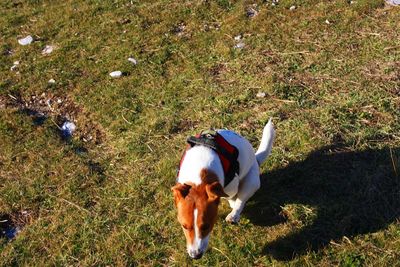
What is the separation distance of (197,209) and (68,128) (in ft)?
10.8

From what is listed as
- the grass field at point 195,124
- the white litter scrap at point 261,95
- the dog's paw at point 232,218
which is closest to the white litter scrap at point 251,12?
the grass field at point 195,124

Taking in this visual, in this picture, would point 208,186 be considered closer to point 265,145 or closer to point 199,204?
point 199,204

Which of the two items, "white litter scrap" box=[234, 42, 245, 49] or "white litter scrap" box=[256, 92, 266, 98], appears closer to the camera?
"white litter scrap" box=[256, 92, 266, 98]

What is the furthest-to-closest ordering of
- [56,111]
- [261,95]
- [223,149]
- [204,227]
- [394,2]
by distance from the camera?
[394,2] → [56,111] → [261,95] → [223,149] → [204,227]

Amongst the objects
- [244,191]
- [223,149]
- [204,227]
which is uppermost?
[223,149]

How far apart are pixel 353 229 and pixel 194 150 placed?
5.54ft

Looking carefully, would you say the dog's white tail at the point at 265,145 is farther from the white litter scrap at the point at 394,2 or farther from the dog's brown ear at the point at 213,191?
the white litter scrap at the point at 394,2

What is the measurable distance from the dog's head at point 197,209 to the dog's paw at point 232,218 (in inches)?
30.4

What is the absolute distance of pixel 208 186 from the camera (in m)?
3.98

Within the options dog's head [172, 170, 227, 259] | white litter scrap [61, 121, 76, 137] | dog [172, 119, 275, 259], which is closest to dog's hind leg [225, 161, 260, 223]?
dog [172, 119, 275, 259]

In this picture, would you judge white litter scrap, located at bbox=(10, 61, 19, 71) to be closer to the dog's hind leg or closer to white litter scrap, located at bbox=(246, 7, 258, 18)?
white litter scrap, located at bbox=(246, 7, 258, 18)

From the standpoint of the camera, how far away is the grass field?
15.9ft

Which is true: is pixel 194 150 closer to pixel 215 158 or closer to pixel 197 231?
pixel 215 158

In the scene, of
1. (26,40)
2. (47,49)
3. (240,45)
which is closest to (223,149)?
(240,45)
